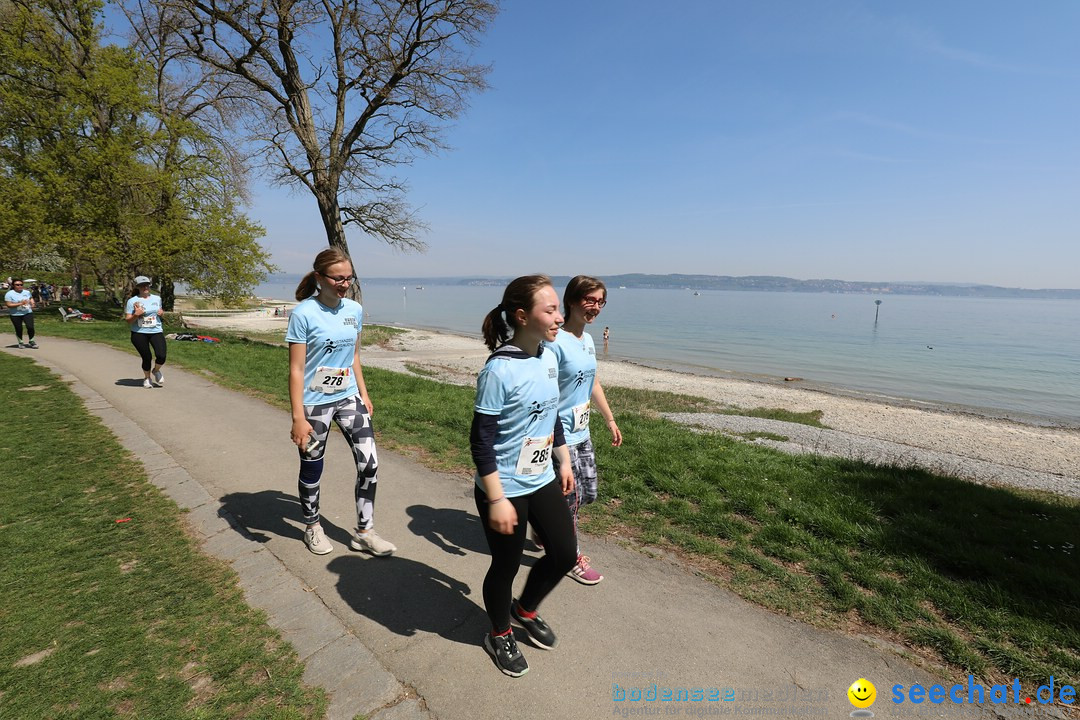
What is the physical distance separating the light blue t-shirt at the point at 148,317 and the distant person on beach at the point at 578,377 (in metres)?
8.61

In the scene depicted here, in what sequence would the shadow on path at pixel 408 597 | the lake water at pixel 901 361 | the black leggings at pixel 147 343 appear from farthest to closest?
the lake water at pixel 901 361 < the black leggings at pixel 147 343 < the shadow on path at pixel 408 597

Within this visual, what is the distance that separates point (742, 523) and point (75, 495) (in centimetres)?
597

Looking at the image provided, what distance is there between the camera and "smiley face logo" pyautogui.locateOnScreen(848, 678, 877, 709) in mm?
2504

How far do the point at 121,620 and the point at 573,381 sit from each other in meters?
2.97

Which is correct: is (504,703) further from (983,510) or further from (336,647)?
(983,510)

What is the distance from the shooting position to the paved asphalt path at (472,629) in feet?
8.07

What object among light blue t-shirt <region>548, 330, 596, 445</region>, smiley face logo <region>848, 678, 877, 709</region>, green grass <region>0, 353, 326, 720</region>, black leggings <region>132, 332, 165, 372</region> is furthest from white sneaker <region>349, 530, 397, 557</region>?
black leggings <region>132, 332, 165, 372</region>

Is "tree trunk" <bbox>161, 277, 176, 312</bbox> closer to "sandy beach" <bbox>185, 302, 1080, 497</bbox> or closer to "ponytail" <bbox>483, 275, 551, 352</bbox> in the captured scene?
"sandy beach" <bbox>185, 302, 1080, 497</bbox>

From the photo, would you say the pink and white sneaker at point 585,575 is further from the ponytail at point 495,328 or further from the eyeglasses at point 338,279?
the eyeglasses at point 338,279

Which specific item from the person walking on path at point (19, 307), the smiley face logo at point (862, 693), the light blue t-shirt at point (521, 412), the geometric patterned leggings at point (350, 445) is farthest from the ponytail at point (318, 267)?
the person walking on path at point (19, 307)

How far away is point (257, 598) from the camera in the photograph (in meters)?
3.09

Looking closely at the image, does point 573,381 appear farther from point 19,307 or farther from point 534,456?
point 19,307

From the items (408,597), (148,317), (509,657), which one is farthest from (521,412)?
(148,317)

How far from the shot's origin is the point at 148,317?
8828mm
